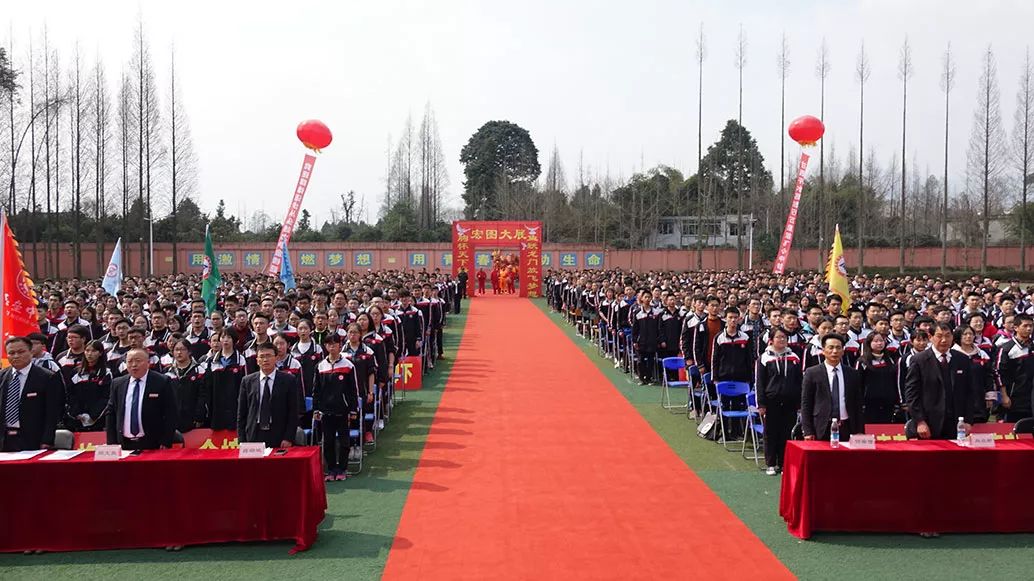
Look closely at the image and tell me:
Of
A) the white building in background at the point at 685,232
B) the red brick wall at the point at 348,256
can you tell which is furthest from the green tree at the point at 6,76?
the white building in background at the point at 685,232

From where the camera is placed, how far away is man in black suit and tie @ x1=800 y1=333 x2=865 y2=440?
6.58 metres

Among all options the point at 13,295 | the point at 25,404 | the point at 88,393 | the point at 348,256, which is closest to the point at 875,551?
the point at 25,404

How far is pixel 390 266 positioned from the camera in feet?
143

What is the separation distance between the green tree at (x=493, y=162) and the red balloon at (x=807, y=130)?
4632 cm

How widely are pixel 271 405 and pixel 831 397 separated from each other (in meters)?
4.68

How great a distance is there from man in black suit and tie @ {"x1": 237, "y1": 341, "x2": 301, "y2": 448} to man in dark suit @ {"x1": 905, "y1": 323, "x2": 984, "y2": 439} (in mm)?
5292

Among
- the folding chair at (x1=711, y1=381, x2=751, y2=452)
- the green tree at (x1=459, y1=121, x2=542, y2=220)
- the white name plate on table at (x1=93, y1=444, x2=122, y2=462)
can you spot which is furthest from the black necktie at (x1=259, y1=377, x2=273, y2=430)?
the green tree at (x1=459, y1=121, x2=542, y2=220)

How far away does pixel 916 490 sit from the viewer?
5902 mm

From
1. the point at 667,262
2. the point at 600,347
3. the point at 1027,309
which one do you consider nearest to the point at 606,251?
the point at 667,262

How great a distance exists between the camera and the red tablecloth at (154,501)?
5.63 metres

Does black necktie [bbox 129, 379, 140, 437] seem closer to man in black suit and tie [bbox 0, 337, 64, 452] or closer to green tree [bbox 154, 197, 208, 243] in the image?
man in black suit and tie [bbox 0, 337, 64, 452]

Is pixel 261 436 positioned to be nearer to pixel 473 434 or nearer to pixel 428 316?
pixel 473 434

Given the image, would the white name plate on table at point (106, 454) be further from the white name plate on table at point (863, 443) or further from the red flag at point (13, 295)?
the white name plate on table at point (863, 443)

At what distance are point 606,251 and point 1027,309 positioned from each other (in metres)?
29.7
